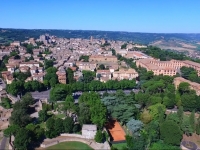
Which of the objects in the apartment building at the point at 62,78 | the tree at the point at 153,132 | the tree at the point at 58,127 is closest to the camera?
the tree at the point at 153,132

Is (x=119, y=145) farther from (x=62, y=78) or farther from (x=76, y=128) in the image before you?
(x=62, y=78)

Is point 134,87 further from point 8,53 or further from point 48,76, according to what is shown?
point 8,53

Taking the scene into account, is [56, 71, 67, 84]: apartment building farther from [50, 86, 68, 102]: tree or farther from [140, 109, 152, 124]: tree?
[140, 109, 152, 124]: tree

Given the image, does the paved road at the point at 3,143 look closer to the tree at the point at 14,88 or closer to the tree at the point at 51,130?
the tree at the point at 51,130

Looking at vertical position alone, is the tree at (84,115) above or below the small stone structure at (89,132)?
above

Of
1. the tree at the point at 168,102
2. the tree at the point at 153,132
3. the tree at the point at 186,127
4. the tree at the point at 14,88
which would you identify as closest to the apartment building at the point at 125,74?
the tree at the point at 168,102

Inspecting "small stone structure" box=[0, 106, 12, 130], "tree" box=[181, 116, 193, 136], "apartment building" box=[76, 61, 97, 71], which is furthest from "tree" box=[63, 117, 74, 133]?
"apartment building" box=[76, 61, 97, 71]

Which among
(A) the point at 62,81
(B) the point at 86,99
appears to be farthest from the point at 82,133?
(A) the point at 62,81
